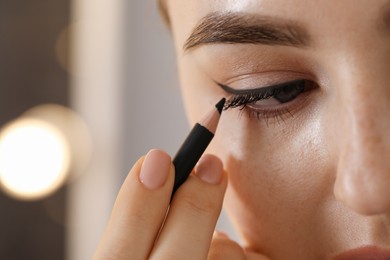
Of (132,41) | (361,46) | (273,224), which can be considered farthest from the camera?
(132,41)

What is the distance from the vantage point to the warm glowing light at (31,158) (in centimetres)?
173

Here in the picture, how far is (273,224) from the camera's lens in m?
0.68

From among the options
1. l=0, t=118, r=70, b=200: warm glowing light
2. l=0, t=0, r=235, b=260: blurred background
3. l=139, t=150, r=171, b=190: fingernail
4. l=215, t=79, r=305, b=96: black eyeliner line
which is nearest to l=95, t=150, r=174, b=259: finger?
l=139, t=150, r=171, b=190: fingernail

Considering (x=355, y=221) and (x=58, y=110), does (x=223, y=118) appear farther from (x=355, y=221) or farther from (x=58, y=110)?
(x=58, y=110)

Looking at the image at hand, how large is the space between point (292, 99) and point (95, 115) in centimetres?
126

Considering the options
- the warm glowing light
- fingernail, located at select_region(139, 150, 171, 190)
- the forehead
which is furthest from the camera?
the warm glowing light

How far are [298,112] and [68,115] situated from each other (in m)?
1.27

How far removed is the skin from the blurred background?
0.99m

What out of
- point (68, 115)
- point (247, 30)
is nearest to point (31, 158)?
point (68, 115)

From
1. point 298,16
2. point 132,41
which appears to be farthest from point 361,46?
point 132,41

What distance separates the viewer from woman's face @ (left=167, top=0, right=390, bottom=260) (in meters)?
0.55

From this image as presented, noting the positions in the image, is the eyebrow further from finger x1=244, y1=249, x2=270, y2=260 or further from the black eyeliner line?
finger x1=244, y1=249, x2=270, y2=260

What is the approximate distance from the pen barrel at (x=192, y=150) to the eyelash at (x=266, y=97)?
5cm

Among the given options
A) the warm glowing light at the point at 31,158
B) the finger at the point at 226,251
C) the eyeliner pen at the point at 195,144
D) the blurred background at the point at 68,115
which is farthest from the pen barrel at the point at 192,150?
the warm glowing light at the point at 31,158
